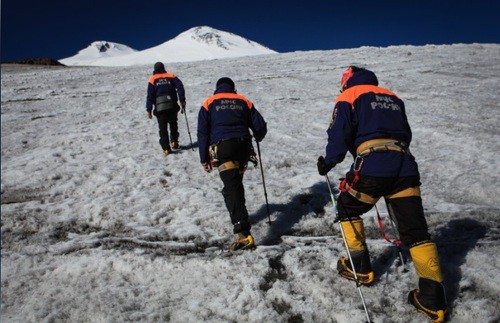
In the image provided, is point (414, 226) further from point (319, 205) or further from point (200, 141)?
point (200, 141)

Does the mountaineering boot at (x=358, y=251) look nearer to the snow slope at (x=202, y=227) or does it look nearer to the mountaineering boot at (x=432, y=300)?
the snow slope at (x=202, y=227)

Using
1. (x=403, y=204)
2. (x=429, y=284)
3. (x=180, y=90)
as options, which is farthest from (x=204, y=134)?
(x=180, y=90)

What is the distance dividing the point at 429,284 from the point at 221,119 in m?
3.53

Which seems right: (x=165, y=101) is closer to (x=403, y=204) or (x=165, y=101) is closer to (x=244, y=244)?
(x=244, y=244)

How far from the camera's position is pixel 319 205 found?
5777mm

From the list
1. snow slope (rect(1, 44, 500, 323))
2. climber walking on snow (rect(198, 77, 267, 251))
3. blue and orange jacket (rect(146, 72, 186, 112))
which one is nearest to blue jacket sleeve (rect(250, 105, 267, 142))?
climber walking on snow (rect(198, 77, 267, 251))

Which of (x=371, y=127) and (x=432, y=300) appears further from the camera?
(x=371, y=127)

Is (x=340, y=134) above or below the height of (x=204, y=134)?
above

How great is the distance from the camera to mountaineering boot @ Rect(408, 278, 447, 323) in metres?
3.10

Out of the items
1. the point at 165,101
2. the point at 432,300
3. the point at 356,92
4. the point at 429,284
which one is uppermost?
the point at 356,92

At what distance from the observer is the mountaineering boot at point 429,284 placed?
3.11 m

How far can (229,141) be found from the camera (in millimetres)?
4895

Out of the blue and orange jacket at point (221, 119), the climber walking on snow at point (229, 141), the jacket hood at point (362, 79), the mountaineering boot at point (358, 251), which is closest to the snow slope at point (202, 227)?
the mountaineering boot at point (358, 251)

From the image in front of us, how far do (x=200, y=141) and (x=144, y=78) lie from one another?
16503 mm
